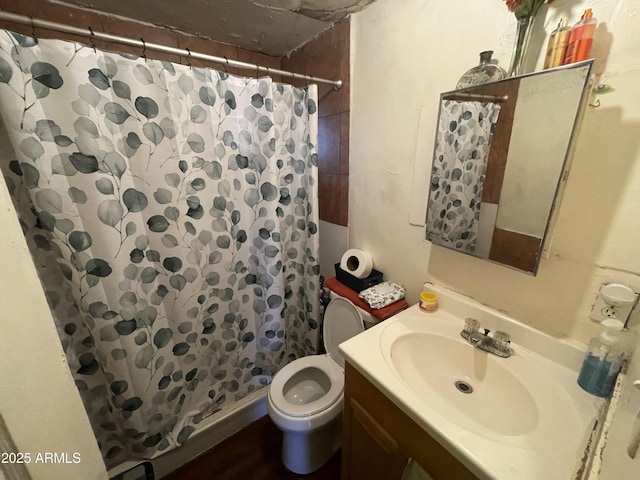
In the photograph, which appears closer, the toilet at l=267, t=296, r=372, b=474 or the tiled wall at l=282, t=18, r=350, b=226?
the toilet at l=267, t=296, r=372, b=474

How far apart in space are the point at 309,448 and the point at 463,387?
0.81m

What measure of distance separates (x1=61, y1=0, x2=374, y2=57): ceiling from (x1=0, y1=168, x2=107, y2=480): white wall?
1.34m

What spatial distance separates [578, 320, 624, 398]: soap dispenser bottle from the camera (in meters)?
0.65

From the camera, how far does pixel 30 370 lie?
372 mm

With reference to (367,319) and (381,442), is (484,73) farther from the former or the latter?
(381,442)

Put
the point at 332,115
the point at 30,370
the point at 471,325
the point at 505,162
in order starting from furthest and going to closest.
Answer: the point at 332,115 < the point at 471,325 < the point at 505,162 < the point at 30,370

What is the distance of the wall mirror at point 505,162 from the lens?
0.69m

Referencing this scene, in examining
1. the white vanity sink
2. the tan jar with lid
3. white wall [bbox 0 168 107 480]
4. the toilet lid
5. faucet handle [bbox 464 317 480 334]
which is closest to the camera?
white wall [bbox 0 168 107 480]

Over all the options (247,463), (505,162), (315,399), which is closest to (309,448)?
(315,399)

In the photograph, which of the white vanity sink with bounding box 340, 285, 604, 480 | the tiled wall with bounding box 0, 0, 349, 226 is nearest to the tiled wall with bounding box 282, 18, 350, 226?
the tiled wall with bounding box 0, 0, 349, 226

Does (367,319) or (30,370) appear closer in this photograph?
(30,370)

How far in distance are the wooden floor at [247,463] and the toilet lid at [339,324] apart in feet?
1.76

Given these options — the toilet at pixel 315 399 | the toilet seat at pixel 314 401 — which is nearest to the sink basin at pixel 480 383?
the toilet at pixel 315 399

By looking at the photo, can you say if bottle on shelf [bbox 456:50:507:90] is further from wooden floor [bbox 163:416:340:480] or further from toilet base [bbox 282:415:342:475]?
wooden floor [bbox 163:416:340:480]
